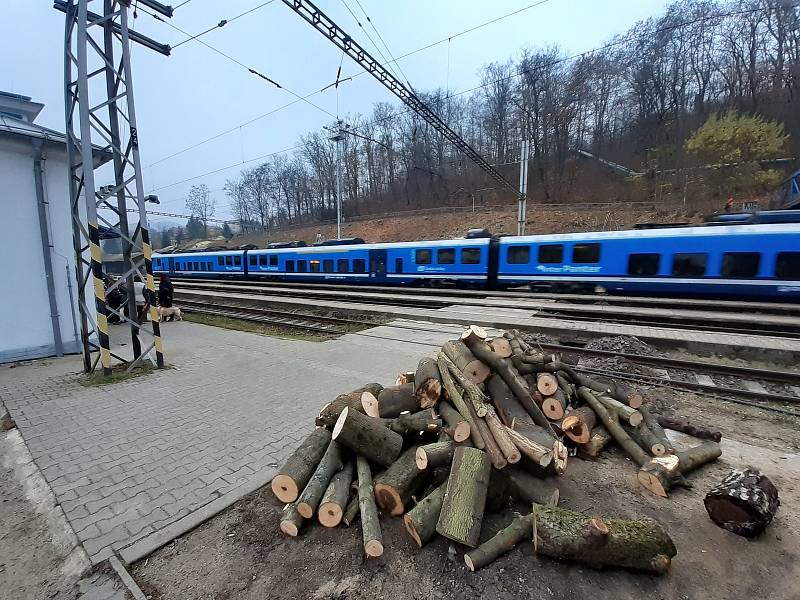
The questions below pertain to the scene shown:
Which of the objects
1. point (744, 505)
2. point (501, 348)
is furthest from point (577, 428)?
point (744, 505)

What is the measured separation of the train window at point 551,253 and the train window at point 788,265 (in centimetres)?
663

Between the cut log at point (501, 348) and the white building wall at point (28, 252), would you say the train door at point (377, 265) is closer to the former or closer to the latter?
the white building wall at point (28, 252)

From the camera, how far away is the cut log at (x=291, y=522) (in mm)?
2873

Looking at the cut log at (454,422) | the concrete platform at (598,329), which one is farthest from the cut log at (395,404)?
the concrete platform at (598,329)

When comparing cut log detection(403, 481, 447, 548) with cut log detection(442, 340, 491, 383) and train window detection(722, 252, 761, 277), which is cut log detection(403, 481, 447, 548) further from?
train window detection(722, 252, 761, 277)

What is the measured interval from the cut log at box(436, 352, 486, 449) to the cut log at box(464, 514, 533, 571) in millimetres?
610

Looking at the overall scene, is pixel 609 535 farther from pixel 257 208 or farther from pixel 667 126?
pixel 257 208

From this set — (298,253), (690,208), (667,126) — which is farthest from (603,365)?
(667,126)

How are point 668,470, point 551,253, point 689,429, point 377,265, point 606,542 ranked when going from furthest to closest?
point 377,265
point 551,253
point 689,429
point 668,470
point 606,542

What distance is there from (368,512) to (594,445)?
2.64 m

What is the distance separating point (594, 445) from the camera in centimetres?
390

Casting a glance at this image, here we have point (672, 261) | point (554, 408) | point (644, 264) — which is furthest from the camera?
point (644, 264)

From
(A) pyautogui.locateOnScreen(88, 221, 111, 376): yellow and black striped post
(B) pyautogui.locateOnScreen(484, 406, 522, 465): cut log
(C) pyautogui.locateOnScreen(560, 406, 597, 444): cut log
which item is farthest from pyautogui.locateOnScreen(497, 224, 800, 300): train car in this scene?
(A) pyautogui.locateOnScreen(88, 221, 111, 376): yellow and black striped post

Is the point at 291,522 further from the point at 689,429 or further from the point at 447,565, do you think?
the point at 689,429
